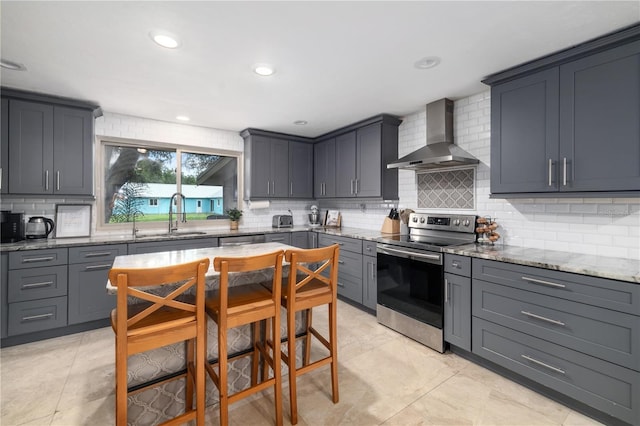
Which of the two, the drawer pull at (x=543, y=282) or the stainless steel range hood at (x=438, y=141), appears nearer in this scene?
the drawer pull at (x=543, y=282)

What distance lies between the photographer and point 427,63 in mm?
2422

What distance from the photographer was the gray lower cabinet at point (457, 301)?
2.45 meters

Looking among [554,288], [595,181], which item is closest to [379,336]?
[554,288]

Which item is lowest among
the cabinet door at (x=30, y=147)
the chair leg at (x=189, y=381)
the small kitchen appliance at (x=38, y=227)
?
the chair leg at (x=189, y=381)

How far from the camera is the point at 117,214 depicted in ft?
12.5

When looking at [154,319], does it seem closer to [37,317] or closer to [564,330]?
[37,317]

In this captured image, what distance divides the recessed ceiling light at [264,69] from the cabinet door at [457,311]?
2.37m

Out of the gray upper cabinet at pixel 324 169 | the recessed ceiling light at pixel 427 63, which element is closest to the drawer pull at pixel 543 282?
the recessed ceiling light at pixel 427 63

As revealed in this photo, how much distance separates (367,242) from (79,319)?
10.5ft

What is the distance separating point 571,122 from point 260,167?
12.1ft

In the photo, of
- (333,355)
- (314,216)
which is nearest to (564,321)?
(333,355)

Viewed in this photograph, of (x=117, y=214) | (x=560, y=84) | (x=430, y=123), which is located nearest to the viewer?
(x=560, y=84)

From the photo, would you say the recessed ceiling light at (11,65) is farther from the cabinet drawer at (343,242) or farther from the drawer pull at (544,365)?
the drawer pull at (544,365)

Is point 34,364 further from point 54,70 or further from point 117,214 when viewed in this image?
point 54,70
